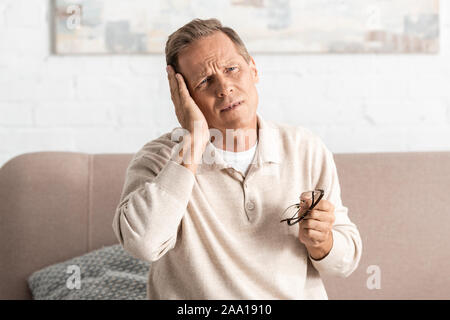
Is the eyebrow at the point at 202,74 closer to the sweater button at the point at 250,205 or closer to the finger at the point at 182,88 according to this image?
the finger at the point at 182,88

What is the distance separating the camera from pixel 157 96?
201cm

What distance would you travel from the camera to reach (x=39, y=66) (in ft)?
6.49

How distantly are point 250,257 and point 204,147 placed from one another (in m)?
0.27

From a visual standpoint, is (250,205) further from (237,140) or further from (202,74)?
(202,74)

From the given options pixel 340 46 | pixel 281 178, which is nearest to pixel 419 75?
pixel 340 46

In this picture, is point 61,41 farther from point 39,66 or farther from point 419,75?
point 419,75

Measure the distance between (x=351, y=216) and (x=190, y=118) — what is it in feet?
2.63

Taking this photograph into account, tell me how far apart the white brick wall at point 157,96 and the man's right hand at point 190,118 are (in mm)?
729

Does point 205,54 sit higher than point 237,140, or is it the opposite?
point 205,54

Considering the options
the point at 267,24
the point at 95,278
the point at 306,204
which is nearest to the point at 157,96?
the point at 267,24

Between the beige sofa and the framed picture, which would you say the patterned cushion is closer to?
the beige sofa

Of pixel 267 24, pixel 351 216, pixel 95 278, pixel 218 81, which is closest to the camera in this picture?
pixel 218 81

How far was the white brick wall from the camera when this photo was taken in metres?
1.98
